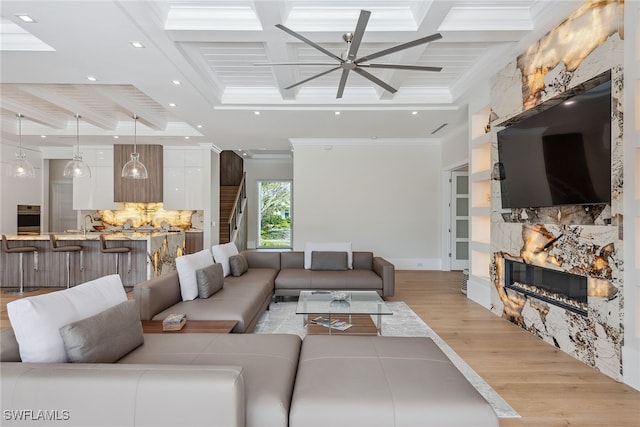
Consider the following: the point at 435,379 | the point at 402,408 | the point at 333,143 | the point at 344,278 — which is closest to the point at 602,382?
the point at 435,379

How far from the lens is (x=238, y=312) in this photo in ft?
10.2

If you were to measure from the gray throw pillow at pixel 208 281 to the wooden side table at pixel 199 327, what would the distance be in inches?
27.5

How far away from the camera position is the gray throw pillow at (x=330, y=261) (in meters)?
5.31

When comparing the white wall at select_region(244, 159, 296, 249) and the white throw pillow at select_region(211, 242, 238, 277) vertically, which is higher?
the white wall at select_region(244, 159, 296, 249)

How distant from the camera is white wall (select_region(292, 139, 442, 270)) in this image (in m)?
7.72

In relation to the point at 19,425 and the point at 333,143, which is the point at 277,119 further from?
the point at 19,425

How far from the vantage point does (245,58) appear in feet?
13.7

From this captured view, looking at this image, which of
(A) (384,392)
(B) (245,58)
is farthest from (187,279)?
(B) (245,58)

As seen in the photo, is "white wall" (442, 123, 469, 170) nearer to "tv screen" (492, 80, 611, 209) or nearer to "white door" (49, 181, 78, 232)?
"tv screen" (492, 80, 611, 209)

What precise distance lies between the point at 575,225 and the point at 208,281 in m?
3.55

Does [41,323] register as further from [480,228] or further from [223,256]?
[480,228]

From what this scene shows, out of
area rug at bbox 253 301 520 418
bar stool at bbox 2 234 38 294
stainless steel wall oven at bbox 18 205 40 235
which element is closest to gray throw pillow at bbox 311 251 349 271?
area rug at bbox 253 301 520 418

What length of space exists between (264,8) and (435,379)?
10.1 ft

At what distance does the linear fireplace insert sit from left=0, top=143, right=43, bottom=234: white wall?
9.43 m
